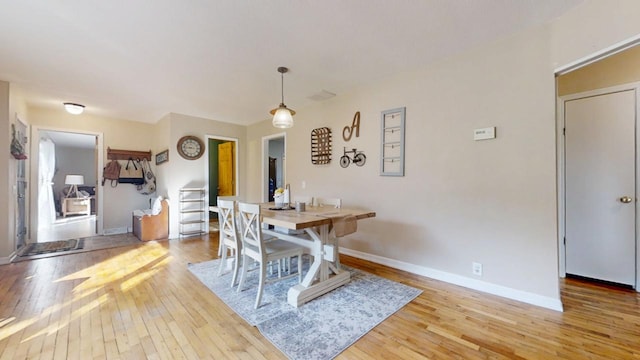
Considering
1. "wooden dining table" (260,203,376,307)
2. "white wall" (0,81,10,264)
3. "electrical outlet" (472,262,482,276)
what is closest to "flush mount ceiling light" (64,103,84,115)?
"white wall" (0,81,10,264)

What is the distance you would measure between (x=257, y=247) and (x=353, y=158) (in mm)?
1933

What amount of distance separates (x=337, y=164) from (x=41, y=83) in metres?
4.25

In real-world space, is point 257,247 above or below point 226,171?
below

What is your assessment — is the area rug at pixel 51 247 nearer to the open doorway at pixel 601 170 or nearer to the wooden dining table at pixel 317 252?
the wooden dining table at pixel 317 252

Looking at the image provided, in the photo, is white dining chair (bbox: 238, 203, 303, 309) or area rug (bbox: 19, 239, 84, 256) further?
area rug (bbox: 19, 239, 84, 256)

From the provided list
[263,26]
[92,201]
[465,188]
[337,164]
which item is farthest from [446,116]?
[92,201]

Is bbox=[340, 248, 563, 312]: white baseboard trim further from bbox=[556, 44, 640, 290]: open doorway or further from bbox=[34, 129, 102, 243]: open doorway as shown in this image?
bbox=[34, 129, 102, 243]: open doorway

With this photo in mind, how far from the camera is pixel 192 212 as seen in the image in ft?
17.1

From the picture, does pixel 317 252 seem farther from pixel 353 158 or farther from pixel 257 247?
pixel 353 158

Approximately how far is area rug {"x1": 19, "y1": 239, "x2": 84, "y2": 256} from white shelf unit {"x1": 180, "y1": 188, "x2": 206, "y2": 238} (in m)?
1.55

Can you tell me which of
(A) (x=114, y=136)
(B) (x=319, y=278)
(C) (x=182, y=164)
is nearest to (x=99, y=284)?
(B) (x=319, y=278)

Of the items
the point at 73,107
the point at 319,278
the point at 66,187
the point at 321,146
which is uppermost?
the point at 73,107

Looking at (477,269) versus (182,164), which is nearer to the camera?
(477,269)

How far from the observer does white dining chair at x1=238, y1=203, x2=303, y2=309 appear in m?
2.27
